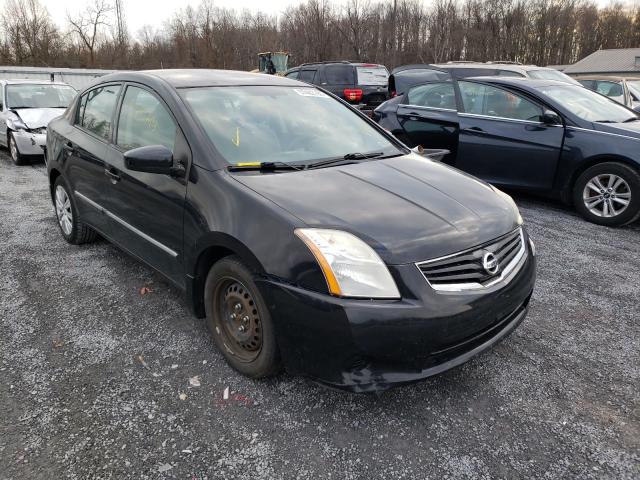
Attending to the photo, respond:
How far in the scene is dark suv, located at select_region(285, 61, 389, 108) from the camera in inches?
488

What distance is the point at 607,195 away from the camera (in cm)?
524

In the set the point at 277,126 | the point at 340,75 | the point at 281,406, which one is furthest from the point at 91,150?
the point at 340,75

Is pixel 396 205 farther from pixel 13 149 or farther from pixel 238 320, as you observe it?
pixel 13 149

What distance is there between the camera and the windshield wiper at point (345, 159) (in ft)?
9.30

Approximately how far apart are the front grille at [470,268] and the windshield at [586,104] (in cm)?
402

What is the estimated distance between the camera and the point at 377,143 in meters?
3.39

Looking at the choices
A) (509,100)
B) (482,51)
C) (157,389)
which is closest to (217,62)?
(482,51)

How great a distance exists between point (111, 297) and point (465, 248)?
264cm

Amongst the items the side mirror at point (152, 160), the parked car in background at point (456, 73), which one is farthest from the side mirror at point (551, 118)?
the side mirror at point (152, 160)

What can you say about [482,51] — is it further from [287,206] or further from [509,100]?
[287,206]

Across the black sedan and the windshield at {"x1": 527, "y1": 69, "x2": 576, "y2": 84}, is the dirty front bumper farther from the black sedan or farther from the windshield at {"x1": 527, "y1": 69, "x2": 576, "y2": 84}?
the windshield at {"x1": 527, "y1": 69, "x2": 576, "y2": 84}

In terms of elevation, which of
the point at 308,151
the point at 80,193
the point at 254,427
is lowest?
the point at 254,427

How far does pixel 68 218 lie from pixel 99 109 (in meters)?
1.28

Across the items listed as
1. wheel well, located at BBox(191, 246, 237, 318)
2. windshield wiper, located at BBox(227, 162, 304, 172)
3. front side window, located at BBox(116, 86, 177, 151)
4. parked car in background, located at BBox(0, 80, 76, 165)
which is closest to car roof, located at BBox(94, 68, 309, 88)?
front side window, located at BBox(116, 86, 177, 151)
